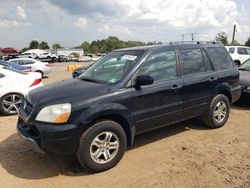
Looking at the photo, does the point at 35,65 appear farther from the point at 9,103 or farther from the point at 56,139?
the point at 56,139

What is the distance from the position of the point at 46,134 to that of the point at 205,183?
2.20 m

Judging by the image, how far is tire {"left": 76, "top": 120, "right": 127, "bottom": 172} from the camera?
3.87 metres

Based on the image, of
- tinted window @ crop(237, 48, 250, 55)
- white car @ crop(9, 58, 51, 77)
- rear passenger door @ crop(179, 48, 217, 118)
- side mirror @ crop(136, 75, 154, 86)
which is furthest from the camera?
tinted window @ crop(237, 48, 250, 55)

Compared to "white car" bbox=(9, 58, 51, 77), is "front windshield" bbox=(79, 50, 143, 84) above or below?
above

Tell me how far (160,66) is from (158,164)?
1637mm

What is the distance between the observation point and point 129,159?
4484mm

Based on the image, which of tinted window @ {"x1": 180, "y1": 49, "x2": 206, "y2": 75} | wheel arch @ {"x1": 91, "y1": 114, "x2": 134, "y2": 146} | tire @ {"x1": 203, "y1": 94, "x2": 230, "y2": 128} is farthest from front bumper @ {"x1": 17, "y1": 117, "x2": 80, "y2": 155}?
tire @ {"x1": 203, "y1": 94, "x2": 230, "y2": 128}

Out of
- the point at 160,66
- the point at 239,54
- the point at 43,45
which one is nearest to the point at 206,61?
the point at 160,66

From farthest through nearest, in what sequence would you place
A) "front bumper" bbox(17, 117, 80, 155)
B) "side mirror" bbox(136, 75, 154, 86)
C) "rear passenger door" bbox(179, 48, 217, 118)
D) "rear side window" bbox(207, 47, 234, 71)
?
"rear side window" bbox(207, 47, 234, 71) < "rear passenger door" bbox(179, 48, 217, 118) < "side mirror" bbox(136, 75, 154, 86) < "front bumper" bbox(17, 117, 80, 155)

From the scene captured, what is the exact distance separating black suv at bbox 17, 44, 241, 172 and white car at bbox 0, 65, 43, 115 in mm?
2942

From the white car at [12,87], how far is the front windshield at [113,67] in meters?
2.92

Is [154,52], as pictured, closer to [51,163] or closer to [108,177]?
[108,177]

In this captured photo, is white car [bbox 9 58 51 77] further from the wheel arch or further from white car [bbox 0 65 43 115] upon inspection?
the wheel arch

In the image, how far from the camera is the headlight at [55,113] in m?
3.77
